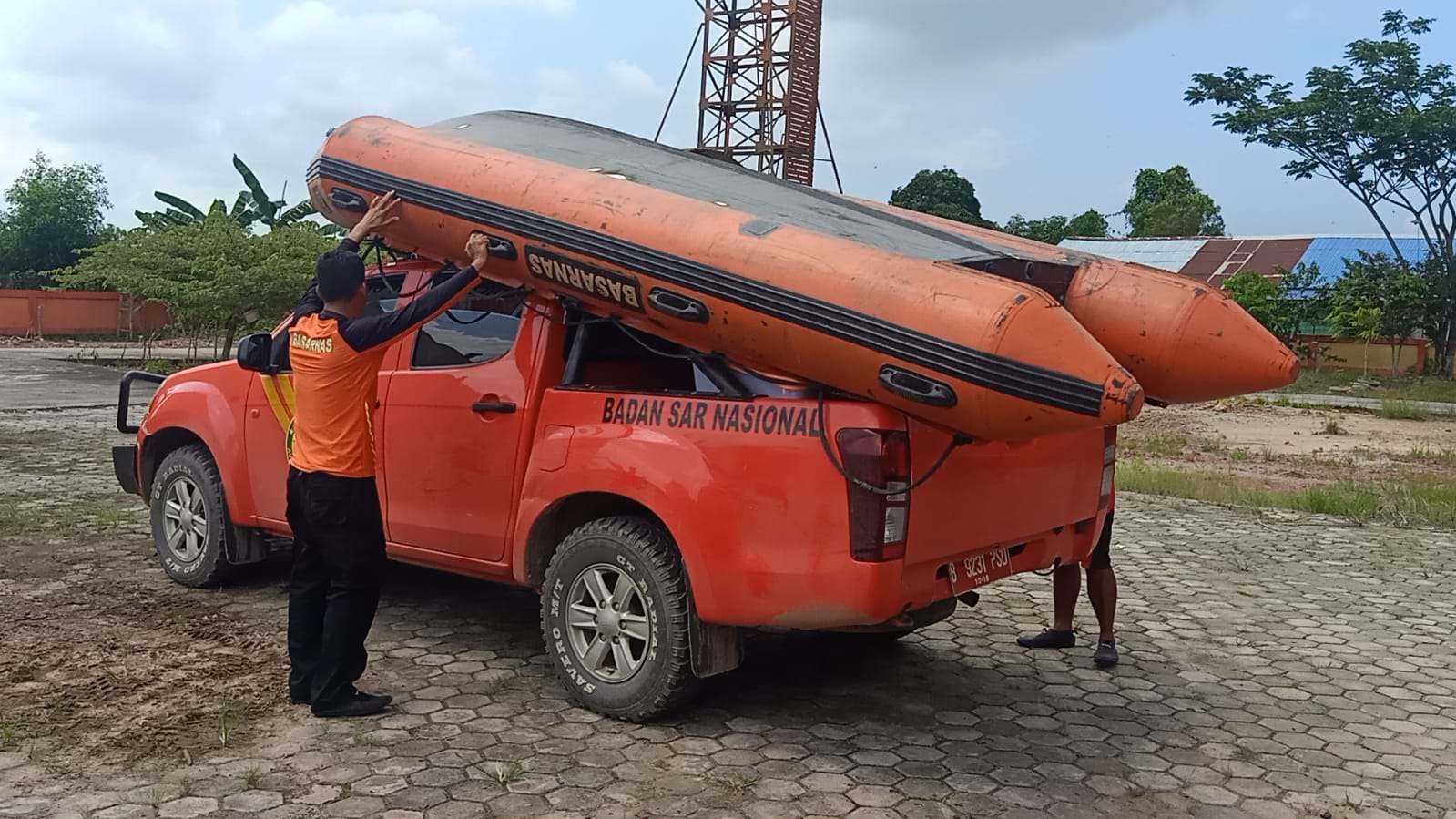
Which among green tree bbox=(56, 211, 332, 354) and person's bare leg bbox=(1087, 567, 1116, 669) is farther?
green tree bbox=(56, 211, 332, 354)

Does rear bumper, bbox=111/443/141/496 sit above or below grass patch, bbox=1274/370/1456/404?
below

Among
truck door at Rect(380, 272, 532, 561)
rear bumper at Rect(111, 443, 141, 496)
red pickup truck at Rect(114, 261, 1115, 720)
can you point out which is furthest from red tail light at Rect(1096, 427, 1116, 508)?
rear bumper at Rect(111, 443, 141, 496)

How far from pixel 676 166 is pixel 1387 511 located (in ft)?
25.2

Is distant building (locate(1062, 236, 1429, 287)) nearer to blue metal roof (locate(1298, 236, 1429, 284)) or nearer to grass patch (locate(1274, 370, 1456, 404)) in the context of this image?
blue metal roof (locate(1298, 236, 1429, 284))

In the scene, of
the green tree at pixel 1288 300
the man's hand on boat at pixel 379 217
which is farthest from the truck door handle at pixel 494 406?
the green tree at pixel 1288 300

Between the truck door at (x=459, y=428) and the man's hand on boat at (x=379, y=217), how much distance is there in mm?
400

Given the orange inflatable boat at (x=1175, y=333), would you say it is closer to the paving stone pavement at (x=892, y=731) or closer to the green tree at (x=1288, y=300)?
the paving stone pavement at (x=892, y=731)

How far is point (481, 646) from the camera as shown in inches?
211

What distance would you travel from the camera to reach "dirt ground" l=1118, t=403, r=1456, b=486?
1455cm

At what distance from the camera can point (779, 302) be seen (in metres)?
3.92

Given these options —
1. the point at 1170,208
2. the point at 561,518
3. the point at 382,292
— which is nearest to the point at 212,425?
the point at 382,292

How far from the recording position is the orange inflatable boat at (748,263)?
352cm

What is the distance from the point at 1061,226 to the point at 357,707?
57321 mm

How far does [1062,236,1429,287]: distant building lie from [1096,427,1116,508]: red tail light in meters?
38.2
